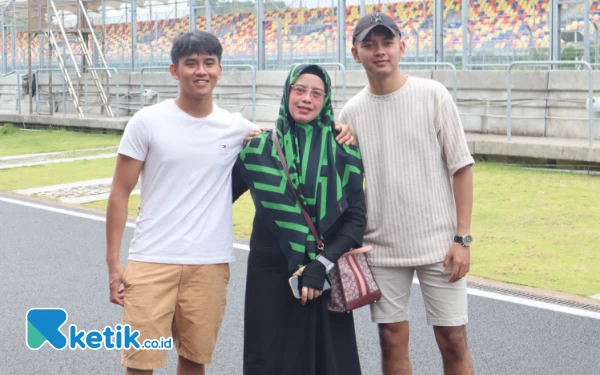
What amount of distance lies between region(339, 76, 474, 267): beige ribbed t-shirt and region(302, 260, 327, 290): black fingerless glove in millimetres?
414

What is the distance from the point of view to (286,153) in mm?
3736

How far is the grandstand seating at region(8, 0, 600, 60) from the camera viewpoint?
1648 cm

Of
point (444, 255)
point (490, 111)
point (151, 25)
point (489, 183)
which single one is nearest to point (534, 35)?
point (490, 111)

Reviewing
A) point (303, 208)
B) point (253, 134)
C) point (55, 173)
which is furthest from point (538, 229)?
point (55, 173)

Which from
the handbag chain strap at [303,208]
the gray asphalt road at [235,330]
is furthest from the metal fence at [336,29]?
the handbag chain strap at [303,208]

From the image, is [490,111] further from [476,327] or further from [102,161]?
[476,327]

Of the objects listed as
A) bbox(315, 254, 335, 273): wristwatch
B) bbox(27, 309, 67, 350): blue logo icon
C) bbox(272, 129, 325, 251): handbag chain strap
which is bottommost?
bbox(27, 309, 67, 350): blue logo icon

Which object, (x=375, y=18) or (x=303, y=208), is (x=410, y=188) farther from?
(x=375, y=18)

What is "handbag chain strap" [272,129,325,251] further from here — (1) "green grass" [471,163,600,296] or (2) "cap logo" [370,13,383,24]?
(1) "green grass" [471,163,600,296]

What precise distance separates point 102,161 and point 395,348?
12.5 m

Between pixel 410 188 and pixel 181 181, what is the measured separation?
942 mm

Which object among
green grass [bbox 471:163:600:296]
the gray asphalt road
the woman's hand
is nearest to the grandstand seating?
green grass [bbox 471:163:600:296]

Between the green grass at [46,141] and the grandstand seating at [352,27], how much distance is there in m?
3.46

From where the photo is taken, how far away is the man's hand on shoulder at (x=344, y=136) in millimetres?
3857
